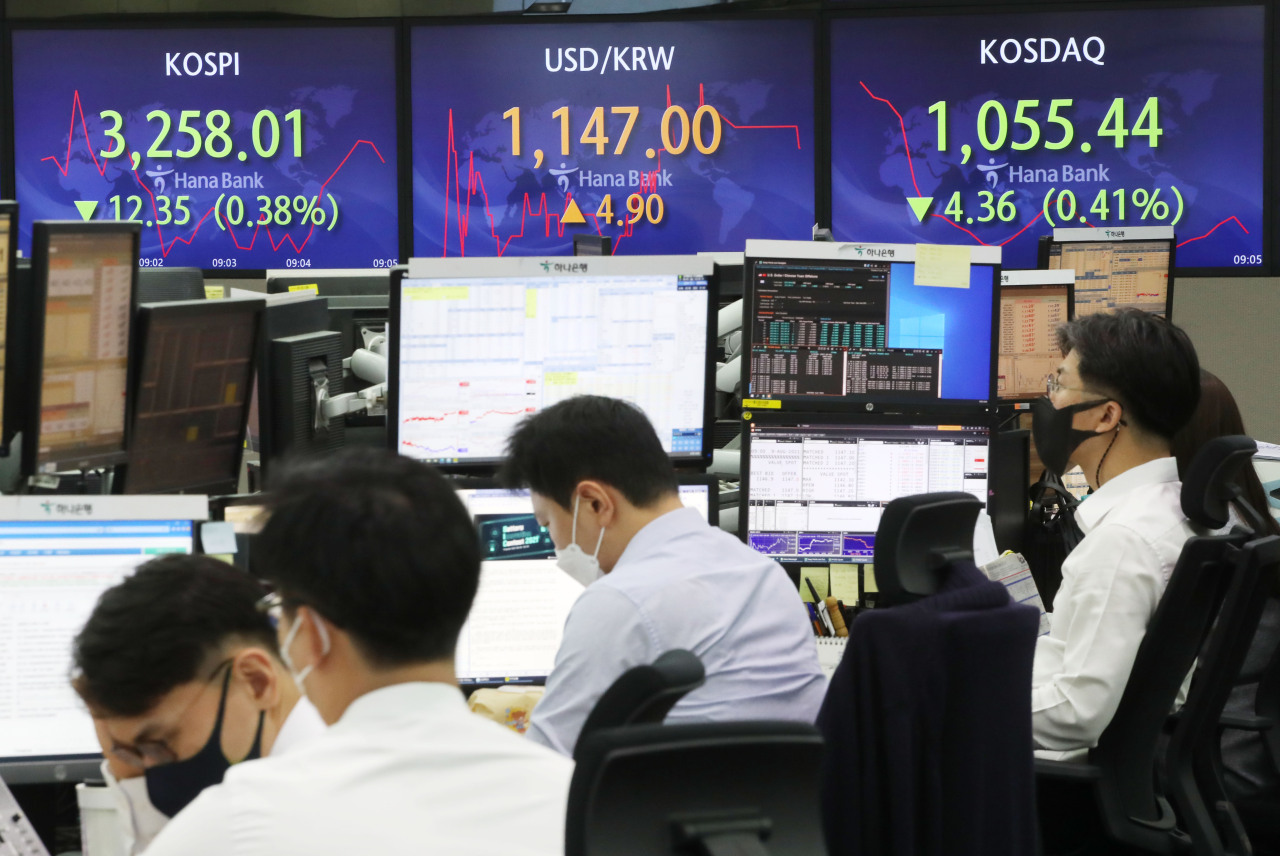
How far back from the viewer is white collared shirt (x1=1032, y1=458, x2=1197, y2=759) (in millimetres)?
2314

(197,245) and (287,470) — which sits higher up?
(197,245)

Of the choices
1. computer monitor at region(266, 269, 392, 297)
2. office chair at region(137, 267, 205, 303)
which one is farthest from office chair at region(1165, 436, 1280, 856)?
computer monitor at region(266, 269, 392, 297)

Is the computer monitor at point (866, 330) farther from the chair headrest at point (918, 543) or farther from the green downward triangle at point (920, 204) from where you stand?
the green downward triangle at point (920, 204)

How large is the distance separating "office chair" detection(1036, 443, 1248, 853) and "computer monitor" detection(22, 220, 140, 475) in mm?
1670

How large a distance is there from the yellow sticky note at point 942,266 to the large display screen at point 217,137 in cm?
331

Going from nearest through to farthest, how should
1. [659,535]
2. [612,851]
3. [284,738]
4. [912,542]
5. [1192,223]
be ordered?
[612,851] → [284,738] → [912,542] → [659,535] → [1192,223]

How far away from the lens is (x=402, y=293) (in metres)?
2.52

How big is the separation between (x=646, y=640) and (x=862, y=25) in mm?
4327

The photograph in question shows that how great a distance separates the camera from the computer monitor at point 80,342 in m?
1.93

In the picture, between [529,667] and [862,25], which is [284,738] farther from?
[862,25]

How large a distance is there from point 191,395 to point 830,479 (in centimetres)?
131

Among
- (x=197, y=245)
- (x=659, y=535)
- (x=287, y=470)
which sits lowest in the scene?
(x=659, y=535)

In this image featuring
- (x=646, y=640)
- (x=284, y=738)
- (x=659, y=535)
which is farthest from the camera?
(x=659, y=535)

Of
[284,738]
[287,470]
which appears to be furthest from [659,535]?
[287,470]
